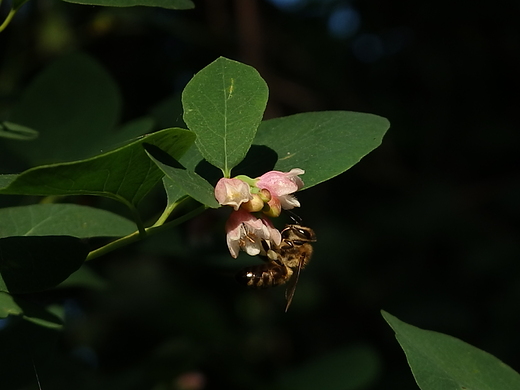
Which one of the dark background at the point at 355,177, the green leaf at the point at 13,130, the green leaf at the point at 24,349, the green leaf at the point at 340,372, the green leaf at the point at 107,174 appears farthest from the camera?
the dark background at the point at 355,177

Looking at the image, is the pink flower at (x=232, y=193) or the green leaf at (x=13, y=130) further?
the green leaf at (x=13, y=130)

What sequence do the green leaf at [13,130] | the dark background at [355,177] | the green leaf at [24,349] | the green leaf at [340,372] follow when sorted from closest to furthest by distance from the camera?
the green leaf at [13,130]
the green leaf at [24,349]
the green leaf at [340,372]
the dark background at [355,177]

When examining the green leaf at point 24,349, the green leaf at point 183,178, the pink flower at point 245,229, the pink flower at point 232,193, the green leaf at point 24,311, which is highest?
the green leaf at point 183,178

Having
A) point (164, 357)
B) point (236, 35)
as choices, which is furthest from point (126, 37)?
point (164, 357)

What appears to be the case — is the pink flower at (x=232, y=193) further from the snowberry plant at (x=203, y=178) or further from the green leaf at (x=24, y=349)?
the green leaf at (x=24, y=349)

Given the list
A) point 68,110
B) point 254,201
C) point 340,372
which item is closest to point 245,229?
point 254,201

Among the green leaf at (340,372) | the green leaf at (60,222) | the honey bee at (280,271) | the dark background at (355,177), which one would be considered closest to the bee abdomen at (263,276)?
the honey bee at (280,271)

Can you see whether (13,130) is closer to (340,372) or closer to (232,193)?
(232,193)
